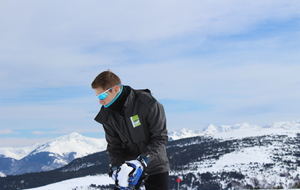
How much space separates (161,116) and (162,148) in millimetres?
415

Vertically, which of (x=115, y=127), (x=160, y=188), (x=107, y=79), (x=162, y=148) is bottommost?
(x=160, y=188)

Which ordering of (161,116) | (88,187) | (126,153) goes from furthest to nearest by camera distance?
1. (88,187)
2. (126,153)
3. (161,116)

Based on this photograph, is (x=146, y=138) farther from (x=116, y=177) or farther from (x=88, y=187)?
(x=88, y=187)

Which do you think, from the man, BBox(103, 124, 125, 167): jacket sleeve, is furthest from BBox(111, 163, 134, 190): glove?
BBox(103, 124, 125, 167): jacket sleeve

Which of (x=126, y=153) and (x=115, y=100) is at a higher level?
(x=115, y=100)

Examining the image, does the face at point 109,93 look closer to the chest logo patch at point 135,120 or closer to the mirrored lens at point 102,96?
the mirrored lens at point 102,96

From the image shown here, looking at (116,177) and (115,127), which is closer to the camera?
(116,177)

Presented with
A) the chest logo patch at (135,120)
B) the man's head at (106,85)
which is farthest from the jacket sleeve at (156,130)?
the man's head at (106,85)

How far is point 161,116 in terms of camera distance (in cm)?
504

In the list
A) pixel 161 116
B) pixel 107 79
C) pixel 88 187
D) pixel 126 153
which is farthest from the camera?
pixel 88 187

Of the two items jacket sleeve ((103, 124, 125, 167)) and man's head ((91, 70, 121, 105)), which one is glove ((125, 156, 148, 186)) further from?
man's head ((91, 70, 121, 105))

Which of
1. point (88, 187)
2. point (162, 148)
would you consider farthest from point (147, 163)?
point (88, 187)

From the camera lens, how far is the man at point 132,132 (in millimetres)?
4688

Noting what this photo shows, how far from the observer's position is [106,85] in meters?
4.69
